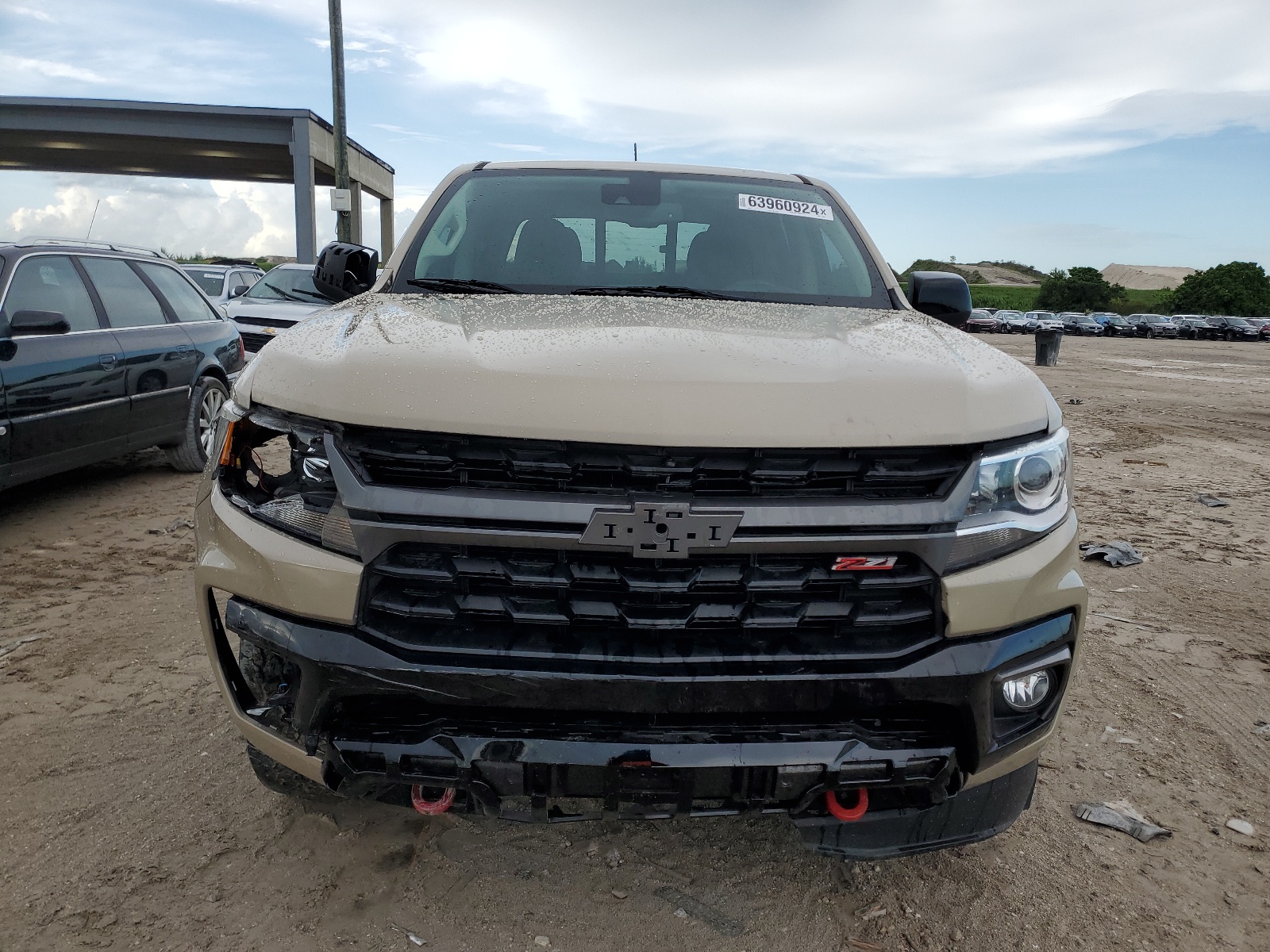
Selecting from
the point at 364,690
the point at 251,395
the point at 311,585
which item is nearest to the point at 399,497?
the point at 311,585

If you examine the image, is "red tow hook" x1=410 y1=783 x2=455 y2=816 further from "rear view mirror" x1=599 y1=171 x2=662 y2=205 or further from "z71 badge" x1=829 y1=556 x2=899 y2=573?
"rear view mirror" x1=599 y1=171 x2=662 y2=205

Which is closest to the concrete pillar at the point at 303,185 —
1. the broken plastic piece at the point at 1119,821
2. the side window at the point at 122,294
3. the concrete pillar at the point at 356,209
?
the concrete pillar at the point at 356,209

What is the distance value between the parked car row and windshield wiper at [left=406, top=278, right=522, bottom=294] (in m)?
51.6

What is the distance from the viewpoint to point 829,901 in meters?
2.23

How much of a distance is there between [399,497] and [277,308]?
957 centimetres

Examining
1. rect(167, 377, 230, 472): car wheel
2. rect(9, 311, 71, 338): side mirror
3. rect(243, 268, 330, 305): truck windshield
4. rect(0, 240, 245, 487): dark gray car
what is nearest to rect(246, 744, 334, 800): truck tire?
rect(0, 240, 245, 487): dark gray car

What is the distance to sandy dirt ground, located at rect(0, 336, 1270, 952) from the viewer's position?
210 cm

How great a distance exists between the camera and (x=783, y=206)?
3.28 meters

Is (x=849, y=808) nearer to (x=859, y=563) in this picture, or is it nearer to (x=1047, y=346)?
(x=859, y=563)

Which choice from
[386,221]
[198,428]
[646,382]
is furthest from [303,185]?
[646,382]

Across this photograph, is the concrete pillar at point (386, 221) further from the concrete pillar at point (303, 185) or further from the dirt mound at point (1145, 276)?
the dirt mound at point (1145, 276)

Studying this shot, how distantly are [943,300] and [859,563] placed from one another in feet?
5.29

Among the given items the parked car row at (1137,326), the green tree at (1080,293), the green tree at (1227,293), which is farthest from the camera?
the green tree at (1080,293)

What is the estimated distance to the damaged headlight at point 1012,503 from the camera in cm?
181
